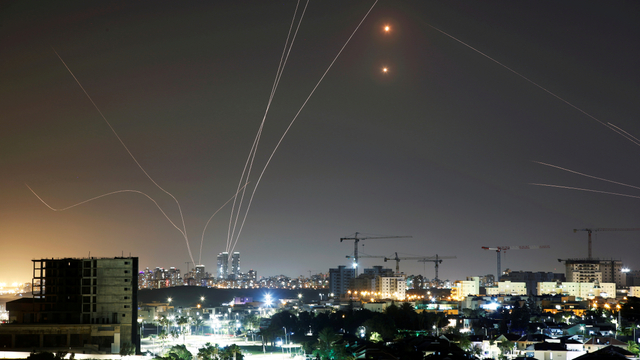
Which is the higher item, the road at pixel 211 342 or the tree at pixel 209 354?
the tree at pixel 209 354

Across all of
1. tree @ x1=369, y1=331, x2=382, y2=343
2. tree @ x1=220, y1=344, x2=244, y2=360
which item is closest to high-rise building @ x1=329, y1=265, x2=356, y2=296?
tree @ x1=369, y1=331, x2=382, y2=343

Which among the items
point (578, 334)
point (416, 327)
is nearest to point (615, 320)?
A: point (578, 334)

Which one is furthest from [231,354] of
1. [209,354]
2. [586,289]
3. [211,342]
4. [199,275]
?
[199,275]

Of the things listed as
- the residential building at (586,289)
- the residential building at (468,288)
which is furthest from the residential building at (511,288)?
the residential building at (586,289)

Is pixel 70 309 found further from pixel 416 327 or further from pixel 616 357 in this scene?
pixel 616 357

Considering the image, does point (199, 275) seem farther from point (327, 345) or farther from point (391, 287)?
point (327, 345)

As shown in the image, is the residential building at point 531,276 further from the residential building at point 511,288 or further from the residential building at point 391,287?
the residential building at point 391,287

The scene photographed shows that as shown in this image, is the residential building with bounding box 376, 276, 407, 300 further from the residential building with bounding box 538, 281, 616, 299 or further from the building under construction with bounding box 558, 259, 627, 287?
the building under construction with bounding box 558, 259, 627, 287
